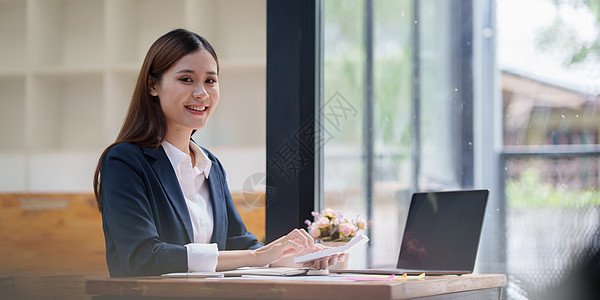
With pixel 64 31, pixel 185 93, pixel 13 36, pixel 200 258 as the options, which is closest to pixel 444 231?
pixel 200 258

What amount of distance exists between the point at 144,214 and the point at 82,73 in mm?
1655

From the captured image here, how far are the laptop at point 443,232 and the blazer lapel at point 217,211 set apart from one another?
0.37 metres

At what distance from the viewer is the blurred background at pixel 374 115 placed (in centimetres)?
207

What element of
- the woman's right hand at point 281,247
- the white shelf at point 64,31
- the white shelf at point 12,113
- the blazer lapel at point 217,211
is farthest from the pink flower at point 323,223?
the white shelf at point 12,113

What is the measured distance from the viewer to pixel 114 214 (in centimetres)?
159

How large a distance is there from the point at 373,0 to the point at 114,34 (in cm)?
129

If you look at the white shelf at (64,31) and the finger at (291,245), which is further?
the white shelf at (64,31)

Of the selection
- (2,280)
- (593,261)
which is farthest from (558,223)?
(2,280)

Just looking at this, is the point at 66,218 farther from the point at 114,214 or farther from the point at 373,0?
the point at 373,0

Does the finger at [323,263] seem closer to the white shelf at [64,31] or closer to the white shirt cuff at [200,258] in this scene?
the white shirt cuff at [200,258]

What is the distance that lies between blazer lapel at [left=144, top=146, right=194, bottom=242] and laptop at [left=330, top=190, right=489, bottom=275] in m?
0.43

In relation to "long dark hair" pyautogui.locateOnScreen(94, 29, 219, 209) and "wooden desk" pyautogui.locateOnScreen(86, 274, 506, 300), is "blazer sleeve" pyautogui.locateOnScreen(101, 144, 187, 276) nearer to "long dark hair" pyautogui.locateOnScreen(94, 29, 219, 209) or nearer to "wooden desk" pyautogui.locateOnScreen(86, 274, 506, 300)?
"long dark hair" pyautogui.locateOnScreen(94, 29, 219, 209)

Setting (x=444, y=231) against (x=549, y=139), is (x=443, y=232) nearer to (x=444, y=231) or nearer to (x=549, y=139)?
(x=444, y=231)

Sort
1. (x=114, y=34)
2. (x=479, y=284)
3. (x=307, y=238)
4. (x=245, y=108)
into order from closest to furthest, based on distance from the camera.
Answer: (x=479, y=284)
(x=307, y=238)
(x=245, y=108)
(x=114, y=34)
